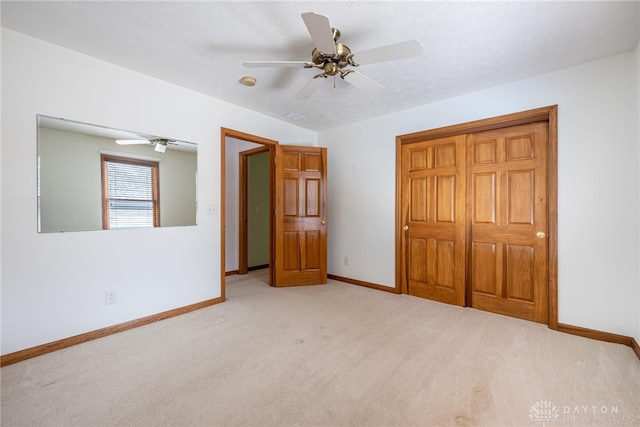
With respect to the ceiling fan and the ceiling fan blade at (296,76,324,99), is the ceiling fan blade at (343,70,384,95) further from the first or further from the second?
the ceiling fan blade at (296,76,324,99)

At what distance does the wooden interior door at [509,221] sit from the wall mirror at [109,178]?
321cm

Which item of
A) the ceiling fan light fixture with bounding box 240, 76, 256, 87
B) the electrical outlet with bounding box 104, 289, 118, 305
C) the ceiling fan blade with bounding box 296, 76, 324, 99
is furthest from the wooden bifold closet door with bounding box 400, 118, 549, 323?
the electrical outlet with bounding box 104, 289, 118, 305

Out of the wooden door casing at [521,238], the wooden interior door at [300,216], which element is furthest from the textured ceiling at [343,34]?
the wooden interior door at [300,216]

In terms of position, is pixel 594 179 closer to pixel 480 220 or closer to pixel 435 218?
pixel 480 220

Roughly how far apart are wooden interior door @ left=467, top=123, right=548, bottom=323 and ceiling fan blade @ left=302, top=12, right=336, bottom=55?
7.08ft

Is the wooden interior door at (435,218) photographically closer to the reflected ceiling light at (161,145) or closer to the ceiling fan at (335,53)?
the ceiling fan at (335,53)

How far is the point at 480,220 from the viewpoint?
307 cm

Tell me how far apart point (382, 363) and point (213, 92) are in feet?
10.3

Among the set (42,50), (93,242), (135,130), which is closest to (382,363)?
(93,242)

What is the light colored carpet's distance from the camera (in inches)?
58.9

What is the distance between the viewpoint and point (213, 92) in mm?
3068

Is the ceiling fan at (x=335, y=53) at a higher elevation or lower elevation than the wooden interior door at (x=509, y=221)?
higher

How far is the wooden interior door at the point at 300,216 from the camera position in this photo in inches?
155

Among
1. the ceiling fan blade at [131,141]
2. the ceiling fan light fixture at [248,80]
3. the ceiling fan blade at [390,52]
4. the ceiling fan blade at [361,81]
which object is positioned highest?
the ceiling fan light fixture at [248,80]
